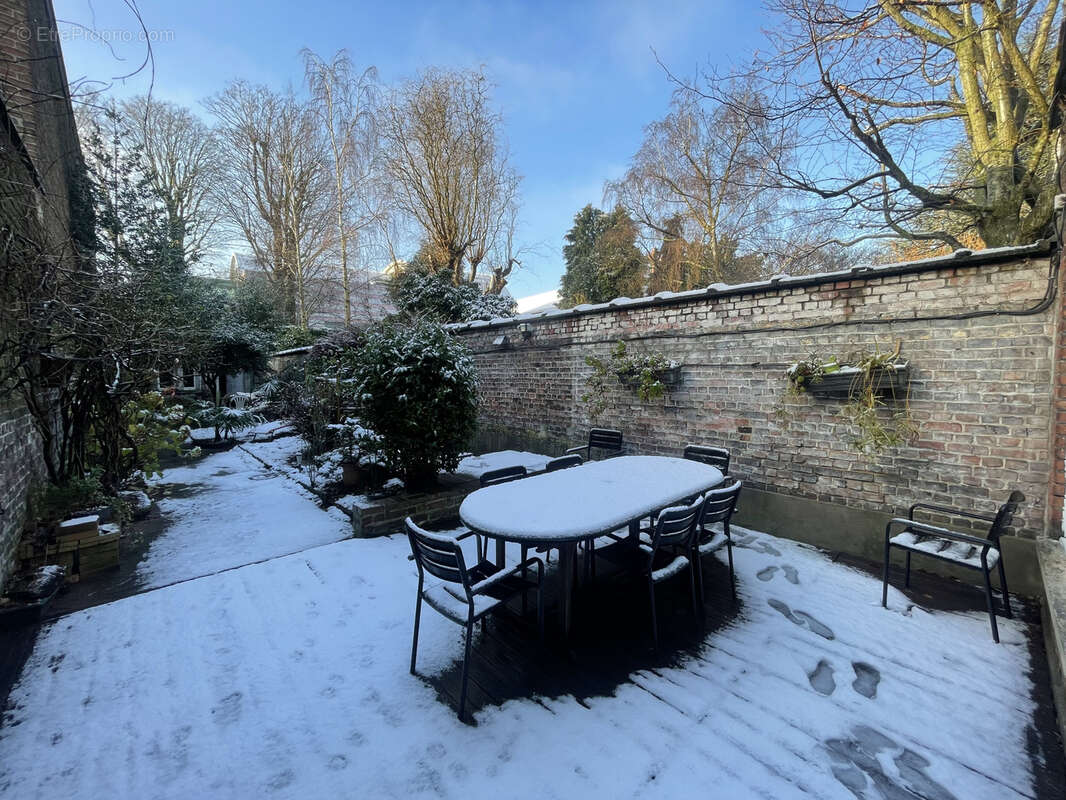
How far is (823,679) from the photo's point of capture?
2297 mm

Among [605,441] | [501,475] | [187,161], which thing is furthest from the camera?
[187,161]

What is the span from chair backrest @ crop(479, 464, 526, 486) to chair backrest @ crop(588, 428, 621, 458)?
1764 mm

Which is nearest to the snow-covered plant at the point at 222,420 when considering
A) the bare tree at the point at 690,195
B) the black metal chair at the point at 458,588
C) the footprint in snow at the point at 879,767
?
the black metal chair at the point at 458,588

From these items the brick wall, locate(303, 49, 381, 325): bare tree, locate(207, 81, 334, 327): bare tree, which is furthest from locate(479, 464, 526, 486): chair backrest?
locate(207, 81, 334, 327): bare tree

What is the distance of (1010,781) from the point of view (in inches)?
67.8

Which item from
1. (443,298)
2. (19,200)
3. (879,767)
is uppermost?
(443,298)

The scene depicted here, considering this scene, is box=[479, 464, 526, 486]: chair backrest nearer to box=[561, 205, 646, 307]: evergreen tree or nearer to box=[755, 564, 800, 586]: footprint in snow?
box=[755, 564, 800, 586]: footprint in snow

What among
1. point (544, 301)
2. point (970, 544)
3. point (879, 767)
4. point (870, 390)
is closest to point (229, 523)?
point (879, 767)

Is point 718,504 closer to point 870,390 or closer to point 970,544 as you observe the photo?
point 970,544

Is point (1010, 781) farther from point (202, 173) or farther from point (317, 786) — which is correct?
point (202, 173)

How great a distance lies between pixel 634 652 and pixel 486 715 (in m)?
0.92

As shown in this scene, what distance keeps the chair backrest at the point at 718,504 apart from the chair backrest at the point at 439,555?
1589 mm

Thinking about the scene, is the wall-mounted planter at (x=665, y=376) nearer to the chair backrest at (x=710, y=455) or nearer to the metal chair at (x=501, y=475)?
the chair backrest at (x=710, y=455)

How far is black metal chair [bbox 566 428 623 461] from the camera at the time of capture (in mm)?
5371
